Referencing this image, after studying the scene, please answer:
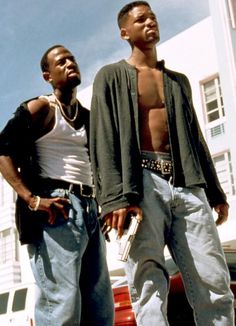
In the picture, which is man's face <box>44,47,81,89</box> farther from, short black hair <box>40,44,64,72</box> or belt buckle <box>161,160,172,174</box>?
belt buckle <box>161,160,172,174</box>

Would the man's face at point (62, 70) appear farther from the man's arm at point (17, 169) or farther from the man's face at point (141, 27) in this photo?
the man's face at point (141, 27)

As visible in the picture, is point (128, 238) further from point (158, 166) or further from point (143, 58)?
point (143, 58)

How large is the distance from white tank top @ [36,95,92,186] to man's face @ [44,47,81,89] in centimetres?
13

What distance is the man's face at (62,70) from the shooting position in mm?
3395

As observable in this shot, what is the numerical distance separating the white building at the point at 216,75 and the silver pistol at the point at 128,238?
58.8ft

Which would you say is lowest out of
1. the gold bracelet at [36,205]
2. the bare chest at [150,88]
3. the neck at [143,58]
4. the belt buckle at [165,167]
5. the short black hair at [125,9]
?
the gold bracelet at [36,205]

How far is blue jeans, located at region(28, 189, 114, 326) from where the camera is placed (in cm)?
290

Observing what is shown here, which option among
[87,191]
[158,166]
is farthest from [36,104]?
[158,166]

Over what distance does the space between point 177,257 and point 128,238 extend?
319mm

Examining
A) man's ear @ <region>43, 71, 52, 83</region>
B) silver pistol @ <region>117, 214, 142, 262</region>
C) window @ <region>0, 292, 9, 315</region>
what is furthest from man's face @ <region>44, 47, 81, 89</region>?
window @ <region>0, 292, 9, 315</region>

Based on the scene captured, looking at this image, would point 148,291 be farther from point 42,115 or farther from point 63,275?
point 42,115

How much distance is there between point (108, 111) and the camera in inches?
112

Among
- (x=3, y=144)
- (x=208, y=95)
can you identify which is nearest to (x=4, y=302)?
(x=208, y=95)

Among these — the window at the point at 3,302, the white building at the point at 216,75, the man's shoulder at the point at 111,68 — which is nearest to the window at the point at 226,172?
the white building at the point at 216,75
